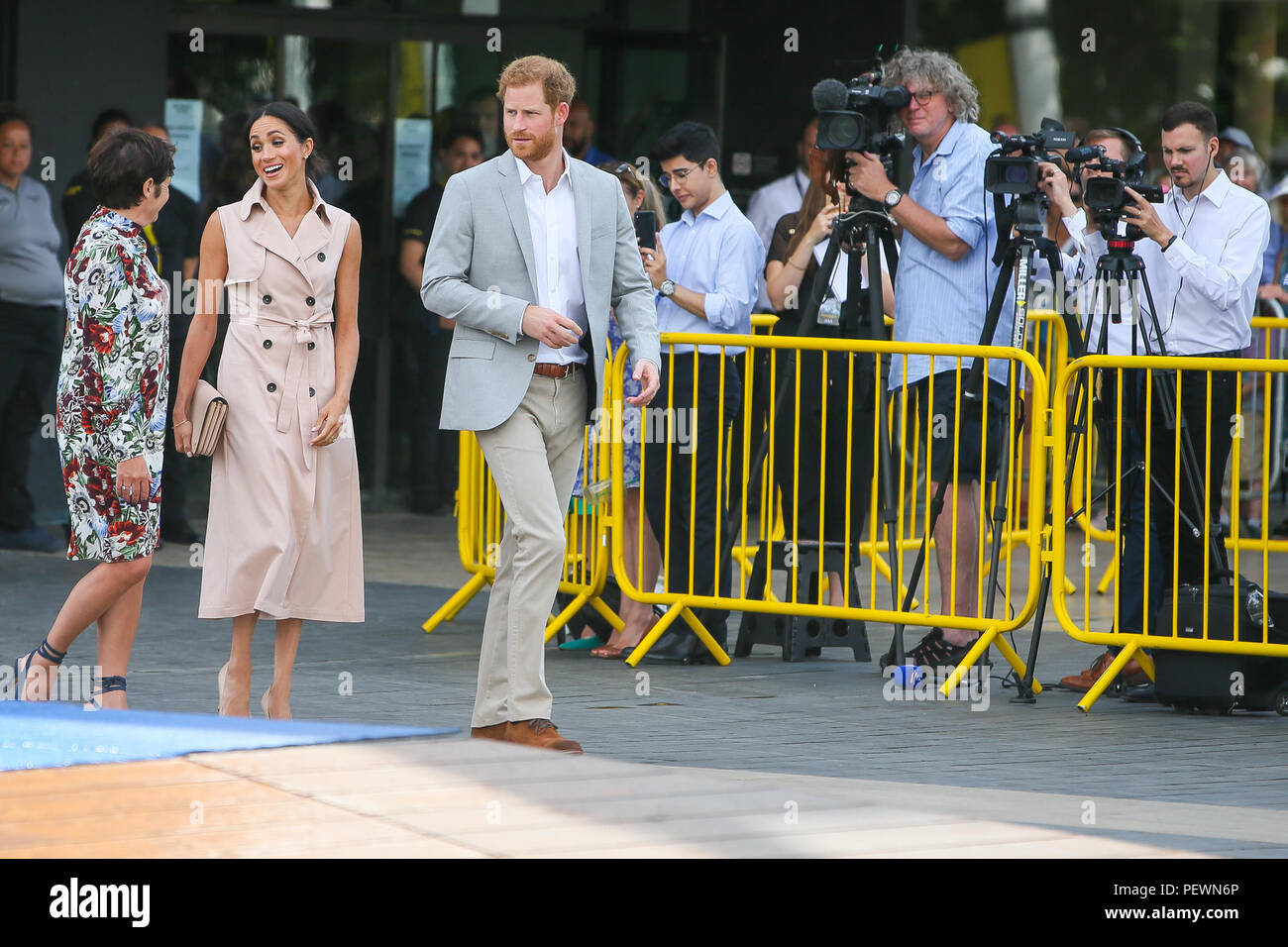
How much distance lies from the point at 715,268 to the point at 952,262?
0.98 metres

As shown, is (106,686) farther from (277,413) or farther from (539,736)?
(539,736)

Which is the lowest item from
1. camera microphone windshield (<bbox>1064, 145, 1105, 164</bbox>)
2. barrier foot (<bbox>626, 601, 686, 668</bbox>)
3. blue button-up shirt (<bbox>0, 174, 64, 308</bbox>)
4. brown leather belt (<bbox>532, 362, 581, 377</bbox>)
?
barrier foot (<bbox>626, 601, 686, 668</bbox>)

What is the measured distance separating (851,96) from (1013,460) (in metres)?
1.54

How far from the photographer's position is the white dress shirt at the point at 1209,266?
7.83m

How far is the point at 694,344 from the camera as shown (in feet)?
28.1

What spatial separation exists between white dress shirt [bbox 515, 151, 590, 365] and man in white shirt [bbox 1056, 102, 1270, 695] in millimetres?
2335

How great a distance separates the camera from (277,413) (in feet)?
21.1

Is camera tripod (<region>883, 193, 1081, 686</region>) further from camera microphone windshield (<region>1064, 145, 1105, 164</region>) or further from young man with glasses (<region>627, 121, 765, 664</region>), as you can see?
young man with glasses (<region>627, 121, 765, 664</region>)

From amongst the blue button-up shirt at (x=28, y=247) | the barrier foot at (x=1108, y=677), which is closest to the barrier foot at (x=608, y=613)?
the barrier foot at (x=1108, y=677)

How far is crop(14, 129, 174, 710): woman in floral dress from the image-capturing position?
655 centimetres

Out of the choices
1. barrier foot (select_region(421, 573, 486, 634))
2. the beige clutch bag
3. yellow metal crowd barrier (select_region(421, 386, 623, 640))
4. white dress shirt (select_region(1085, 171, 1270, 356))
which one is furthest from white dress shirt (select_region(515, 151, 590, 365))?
barrier foot (select_region(421, 573, 486, 634))

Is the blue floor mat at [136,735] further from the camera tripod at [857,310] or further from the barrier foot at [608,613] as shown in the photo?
the barrier foot at [608,613]

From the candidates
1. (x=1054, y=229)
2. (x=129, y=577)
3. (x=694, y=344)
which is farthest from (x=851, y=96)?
(x=129, y=577)
